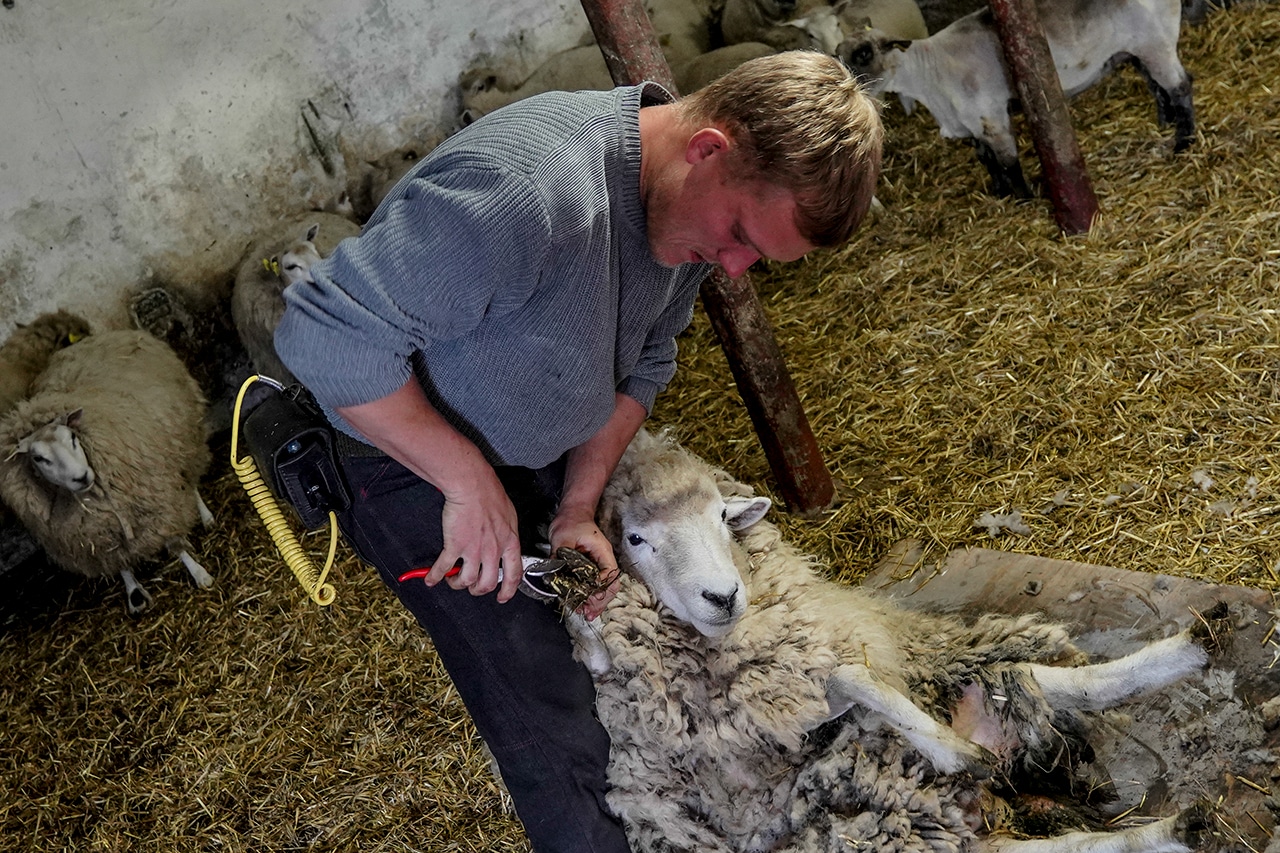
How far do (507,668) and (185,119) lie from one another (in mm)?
4557

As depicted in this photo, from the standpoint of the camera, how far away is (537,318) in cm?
200

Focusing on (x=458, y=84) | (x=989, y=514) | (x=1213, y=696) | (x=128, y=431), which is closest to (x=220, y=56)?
(x=458, y=84)

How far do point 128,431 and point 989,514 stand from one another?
152 inches

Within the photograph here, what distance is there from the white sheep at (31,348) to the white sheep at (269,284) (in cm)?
83

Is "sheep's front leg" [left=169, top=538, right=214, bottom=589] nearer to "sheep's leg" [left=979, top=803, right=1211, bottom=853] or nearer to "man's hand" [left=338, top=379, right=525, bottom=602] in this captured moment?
"man's hand" [left=338, top=379, right=525, bottom=602]

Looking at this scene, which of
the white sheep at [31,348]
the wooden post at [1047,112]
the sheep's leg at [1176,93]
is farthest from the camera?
the white sheep at [31,348]

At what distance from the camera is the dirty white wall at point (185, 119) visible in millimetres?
5352

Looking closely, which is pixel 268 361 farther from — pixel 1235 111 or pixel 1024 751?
pixel 1235 111

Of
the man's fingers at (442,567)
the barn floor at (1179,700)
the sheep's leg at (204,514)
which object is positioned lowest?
the barn floor at (1179,700)

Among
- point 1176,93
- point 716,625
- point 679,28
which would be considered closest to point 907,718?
point 716,625

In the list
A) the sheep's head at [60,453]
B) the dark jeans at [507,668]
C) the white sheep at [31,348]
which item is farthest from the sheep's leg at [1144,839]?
the white sheep at [31,348]

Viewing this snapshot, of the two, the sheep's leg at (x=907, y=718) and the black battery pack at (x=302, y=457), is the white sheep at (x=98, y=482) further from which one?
the sheep's leg at (x=907, y=718)

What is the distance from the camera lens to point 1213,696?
2318 mm

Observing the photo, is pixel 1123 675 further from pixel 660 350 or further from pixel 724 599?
pixel 660 350
